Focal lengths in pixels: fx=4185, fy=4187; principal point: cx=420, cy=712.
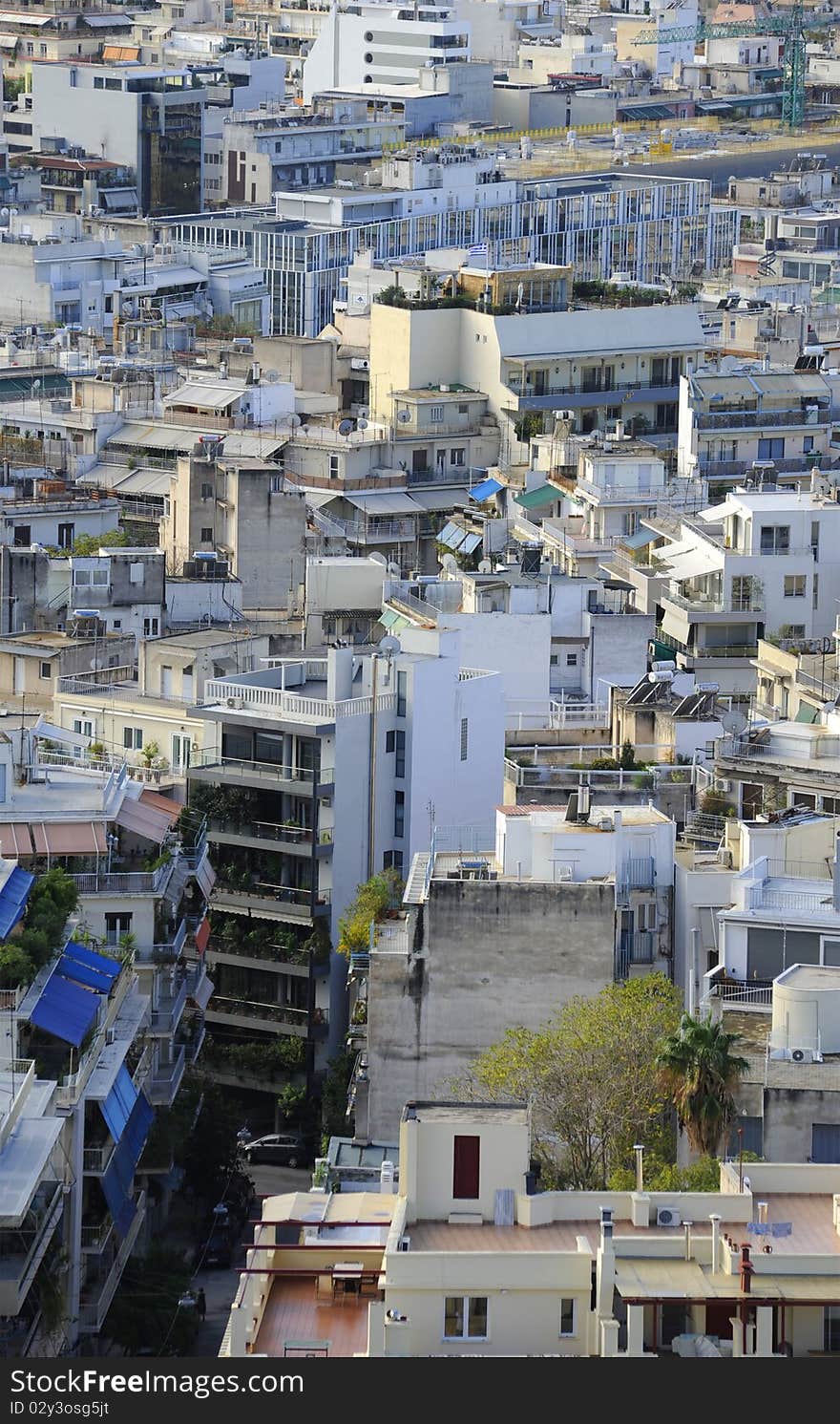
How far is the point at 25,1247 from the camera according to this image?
144 ft

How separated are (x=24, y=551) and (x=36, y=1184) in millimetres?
34806

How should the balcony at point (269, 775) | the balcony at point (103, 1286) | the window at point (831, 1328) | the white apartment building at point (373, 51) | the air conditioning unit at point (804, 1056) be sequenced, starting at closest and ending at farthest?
the window at point (831, 1328)
the air conditioning unit at point (804, 1056)
the balcony at point (103, 1286)
the balcony at point (269, 775)
the white apartment building at point (373, 51)

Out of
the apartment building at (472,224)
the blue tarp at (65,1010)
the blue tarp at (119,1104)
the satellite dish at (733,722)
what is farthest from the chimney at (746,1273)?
the apartment building at (472,224)

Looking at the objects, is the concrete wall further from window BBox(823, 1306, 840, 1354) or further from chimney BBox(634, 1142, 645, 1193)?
window BBox(823, 1306, 840, 1354)

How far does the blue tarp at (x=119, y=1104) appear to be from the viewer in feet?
160

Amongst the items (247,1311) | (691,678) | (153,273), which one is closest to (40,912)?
(247,1311)

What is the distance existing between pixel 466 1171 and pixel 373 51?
16278 centimetres

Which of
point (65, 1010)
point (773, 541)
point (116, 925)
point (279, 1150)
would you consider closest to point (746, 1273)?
point (65, 1010)

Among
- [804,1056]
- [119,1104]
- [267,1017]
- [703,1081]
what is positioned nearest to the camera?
[804,1056]

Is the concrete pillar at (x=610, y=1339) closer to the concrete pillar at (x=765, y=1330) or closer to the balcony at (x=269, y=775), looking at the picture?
the concrete pillar at (x=765, y=1330)

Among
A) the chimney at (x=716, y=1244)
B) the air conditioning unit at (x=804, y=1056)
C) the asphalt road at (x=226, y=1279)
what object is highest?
the chimney at (x=716, y=1244)

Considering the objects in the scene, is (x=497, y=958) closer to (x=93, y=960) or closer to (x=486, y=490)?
(x=93, y=960)

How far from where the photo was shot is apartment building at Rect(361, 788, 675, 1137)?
50.5 m

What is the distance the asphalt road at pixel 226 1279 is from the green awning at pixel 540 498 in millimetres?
33328
